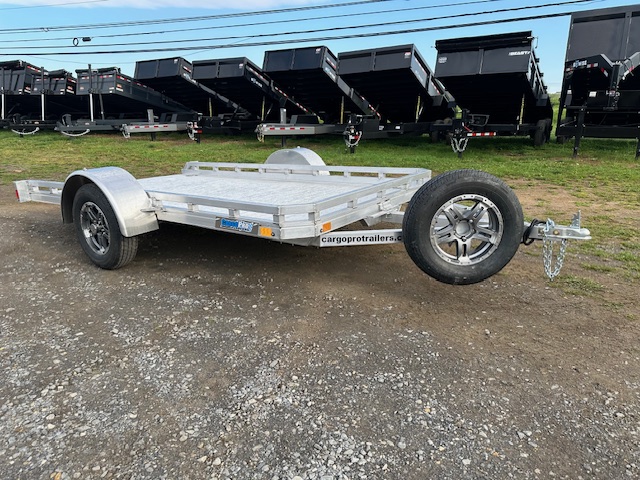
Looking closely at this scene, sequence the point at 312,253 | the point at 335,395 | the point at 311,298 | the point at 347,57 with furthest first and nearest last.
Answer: the point at 347,57, the point at 312,253, the point at 311,298, the point at 335,395

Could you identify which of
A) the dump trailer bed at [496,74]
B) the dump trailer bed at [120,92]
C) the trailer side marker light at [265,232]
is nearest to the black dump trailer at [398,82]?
the dump trailer bed at [496,74]

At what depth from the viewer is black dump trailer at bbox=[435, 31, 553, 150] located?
10.5m

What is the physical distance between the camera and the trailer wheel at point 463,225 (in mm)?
3021

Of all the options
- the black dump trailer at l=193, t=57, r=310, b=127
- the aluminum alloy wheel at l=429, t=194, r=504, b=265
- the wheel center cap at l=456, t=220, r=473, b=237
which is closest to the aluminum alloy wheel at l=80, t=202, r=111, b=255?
the aluminum alloy wheel at l=429, t=194, r=504, b=265

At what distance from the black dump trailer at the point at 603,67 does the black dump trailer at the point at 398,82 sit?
9.88 ft

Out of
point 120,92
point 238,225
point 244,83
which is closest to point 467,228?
point 238,225

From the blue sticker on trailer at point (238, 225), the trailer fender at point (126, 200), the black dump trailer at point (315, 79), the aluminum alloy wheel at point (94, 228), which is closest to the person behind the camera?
the blue sticker on trailer at point (238, 225)

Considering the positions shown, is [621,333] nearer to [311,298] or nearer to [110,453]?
[311,298]

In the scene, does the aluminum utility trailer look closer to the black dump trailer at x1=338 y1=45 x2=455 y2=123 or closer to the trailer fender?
the trailer fender

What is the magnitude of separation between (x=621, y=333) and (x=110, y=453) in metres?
3.04

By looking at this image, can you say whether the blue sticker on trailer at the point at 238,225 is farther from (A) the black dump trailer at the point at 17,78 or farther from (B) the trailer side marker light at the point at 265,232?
(A) the black dump trailer at the point at 17,78

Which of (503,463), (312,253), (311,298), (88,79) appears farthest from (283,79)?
(503,463)

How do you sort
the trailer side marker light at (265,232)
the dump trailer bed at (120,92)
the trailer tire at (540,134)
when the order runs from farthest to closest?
the dump trailer bed at (120,92)
the trailer tire at (540,134)
the trailer side marker light at (265,232)

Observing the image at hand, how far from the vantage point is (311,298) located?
363cm
